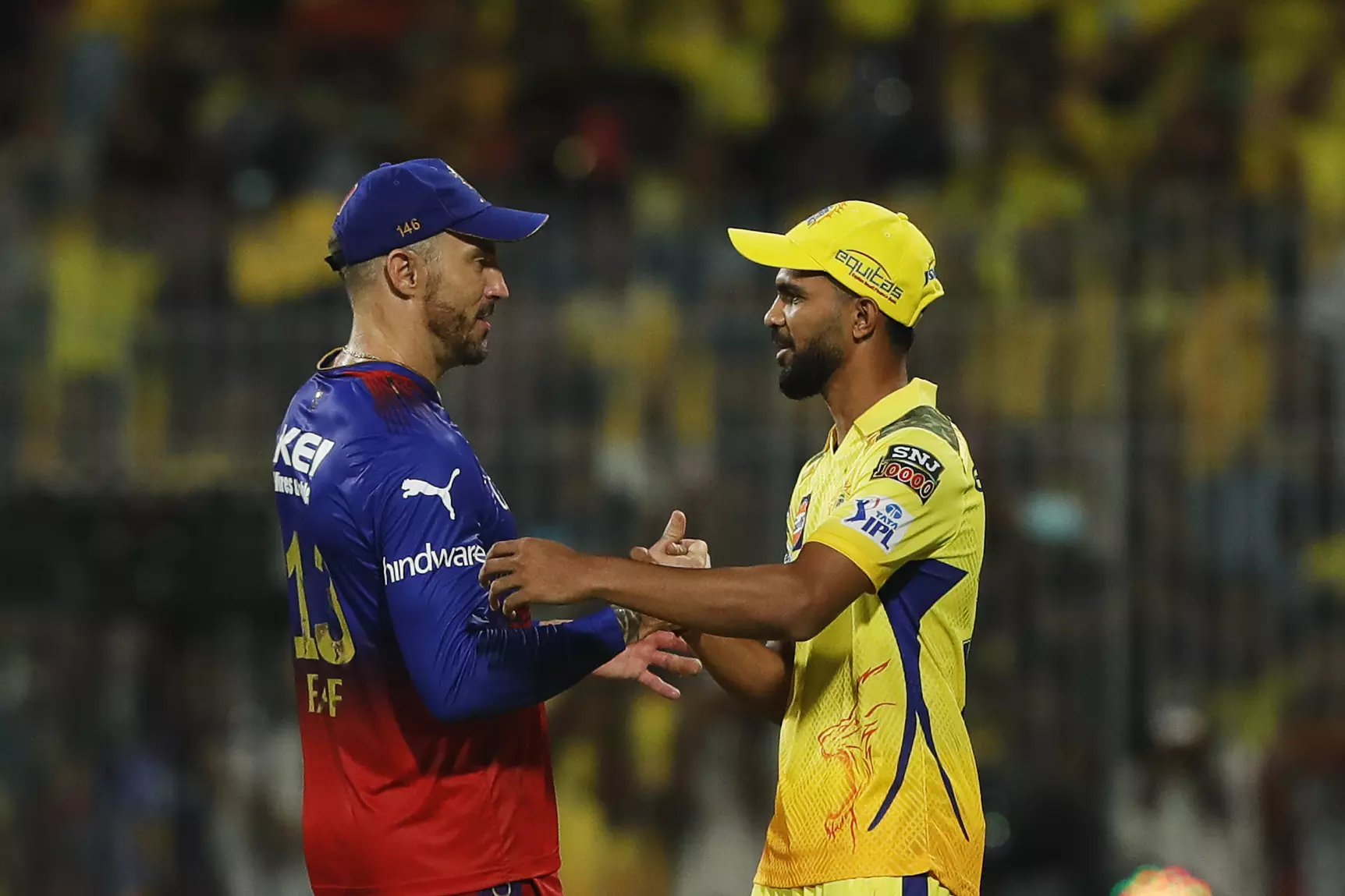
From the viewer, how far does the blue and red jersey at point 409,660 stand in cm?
435

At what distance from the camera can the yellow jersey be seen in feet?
15.4

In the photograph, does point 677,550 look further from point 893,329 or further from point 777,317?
point 893,329

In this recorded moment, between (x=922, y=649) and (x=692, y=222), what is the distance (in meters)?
4.98

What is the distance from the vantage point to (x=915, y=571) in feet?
15.8

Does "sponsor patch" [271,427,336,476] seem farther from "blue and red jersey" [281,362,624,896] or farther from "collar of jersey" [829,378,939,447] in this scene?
"collar of jersey" [829,378,939,447]

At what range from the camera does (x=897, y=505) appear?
4.70 metres

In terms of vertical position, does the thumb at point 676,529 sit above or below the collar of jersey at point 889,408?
below

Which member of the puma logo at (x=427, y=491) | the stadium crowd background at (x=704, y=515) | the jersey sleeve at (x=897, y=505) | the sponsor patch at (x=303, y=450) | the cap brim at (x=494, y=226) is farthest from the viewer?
the stadium crowd background at (x=704, y=515)

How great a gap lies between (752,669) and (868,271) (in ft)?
3.53

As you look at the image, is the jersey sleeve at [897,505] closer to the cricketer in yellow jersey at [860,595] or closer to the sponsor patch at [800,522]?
the cricketer in yellow jersey at [860,595]

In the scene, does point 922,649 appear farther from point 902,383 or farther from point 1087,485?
point 1087,485

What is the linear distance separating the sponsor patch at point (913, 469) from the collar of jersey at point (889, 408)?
0.15 metres

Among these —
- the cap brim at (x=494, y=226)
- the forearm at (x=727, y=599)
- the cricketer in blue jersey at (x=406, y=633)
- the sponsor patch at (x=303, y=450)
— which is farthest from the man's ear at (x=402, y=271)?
the forearm at (x=727, y=599)

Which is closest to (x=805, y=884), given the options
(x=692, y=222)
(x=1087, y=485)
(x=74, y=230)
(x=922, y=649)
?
(x=922, y=649)
